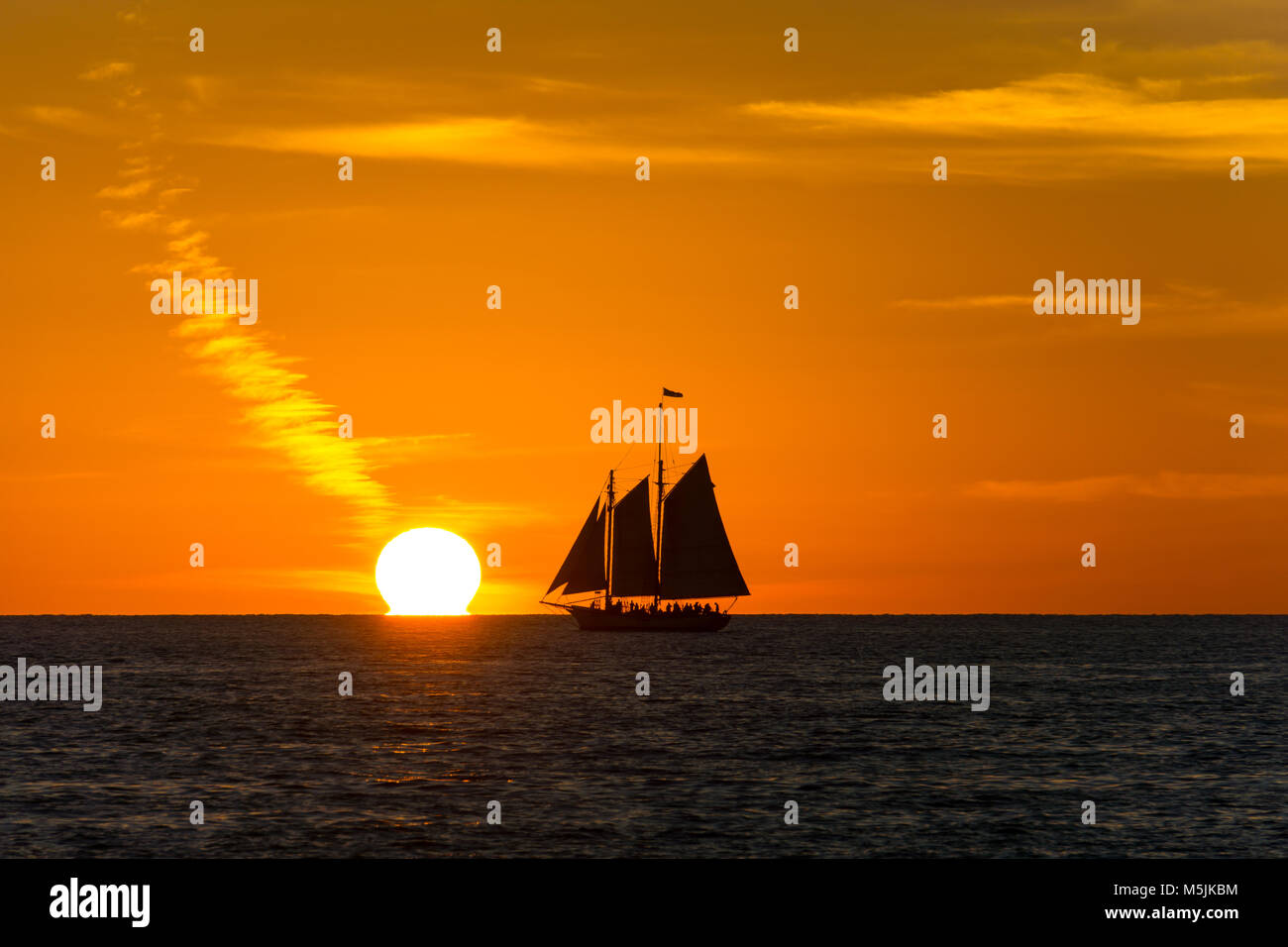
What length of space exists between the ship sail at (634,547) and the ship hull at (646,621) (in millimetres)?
7651

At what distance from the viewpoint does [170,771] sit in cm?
4884

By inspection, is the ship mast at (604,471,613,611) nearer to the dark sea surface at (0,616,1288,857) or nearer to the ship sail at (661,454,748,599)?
the ship sail at (661,454,748,599)

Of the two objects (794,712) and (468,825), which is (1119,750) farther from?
(468,825)

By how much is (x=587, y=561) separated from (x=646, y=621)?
1607cm

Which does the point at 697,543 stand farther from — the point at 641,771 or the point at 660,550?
the point at 641,771

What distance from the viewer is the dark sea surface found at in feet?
116

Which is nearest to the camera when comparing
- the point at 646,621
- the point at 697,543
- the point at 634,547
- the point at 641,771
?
the point at 641,771

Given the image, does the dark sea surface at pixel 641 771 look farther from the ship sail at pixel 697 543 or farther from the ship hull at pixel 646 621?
the ship hull at pixel 646 621

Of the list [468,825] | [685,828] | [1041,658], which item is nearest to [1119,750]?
[685,828]

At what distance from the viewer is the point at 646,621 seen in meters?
168

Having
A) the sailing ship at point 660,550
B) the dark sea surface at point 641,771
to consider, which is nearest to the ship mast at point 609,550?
the sailing ship at point 660,550

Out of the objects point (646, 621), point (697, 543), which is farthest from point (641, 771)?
point (646, 621)

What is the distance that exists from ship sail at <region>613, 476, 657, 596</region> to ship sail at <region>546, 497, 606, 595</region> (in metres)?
2.38
